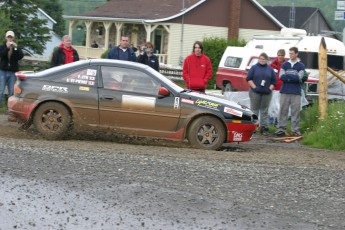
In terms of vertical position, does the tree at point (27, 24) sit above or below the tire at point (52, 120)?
above

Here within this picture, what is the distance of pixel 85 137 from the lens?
546 inches

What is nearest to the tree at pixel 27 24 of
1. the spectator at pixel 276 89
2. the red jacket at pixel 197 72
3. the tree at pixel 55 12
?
the spectator at pixel 276 89

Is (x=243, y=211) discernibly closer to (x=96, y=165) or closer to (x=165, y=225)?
(x=165, y=225)

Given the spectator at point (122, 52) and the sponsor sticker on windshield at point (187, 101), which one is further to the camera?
the spectator at point (122, 52)

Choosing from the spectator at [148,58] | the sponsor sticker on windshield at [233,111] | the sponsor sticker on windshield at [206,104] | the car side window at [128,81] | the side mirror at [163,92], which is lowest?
the sponsor sticker on windshield at [233,111]

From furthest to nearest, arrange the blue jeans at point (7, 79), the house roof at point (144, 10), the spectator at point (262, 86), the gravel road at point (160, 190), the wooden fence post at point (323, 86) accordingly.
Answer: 1. the house roof at point (144, 10)
2. the blue jeans at point (7, 79)
3. the wooden fence post at point (323, 86)
4. the spectator at point (262, 86)
5. the gravel road at point (160, 190)

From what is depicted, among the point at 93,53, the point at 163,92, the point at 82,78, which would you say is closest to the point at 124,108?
the point at 163,92

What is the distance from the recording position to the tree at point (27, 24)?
172 feet

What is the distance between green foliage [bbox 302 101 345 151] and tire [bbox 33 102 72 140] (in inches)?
208

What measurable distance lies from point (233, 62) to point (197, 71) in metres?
14.5

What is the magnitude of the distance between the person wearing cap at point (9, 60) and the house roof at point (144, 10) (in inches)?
1345

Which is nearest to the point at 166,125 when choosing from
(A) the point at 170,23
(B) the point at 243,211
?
(B) the point at 243,211

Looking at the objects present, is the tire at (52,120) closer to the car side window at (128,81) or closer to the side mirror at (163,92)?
the car side window at (128,81)

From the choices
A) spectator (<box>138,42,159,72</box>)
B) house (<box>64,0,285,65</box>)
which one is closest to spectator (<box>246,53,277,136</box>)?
spectator (<box>138,42,159,72</box>)
